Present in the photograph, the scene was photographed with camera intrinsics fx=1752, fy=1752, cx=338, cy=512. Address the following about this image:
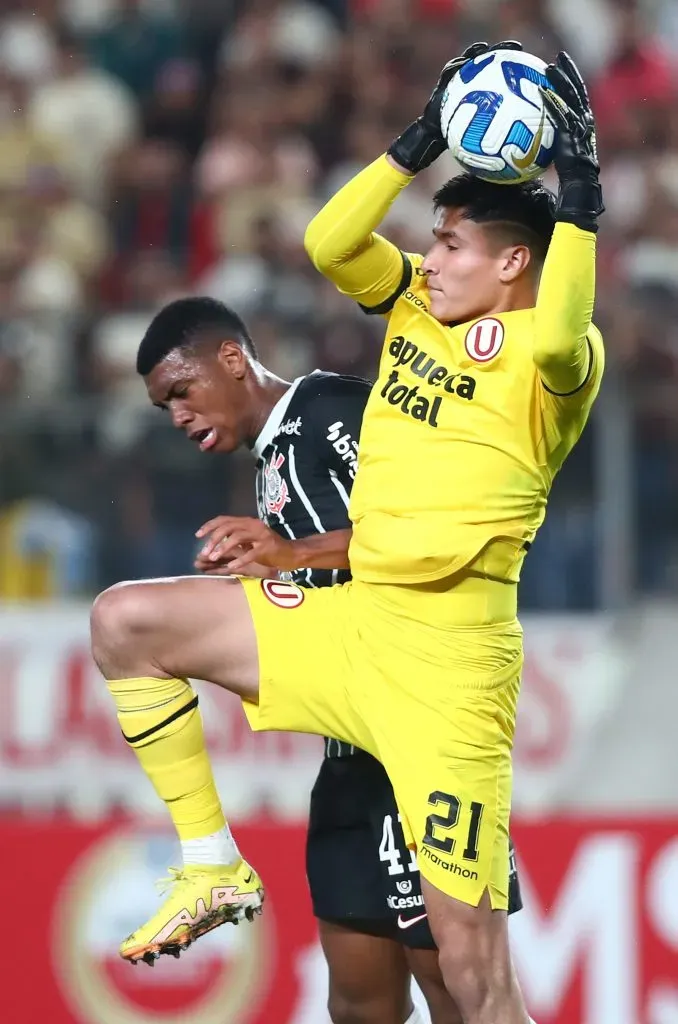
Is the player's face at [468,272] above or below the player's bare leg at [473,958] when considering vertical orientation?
above

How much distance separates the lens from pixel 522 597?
739 centimetres

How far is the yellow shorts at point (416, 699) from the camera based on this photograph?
3.95 meters

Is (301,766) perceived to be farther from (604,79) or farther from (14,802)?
(604,79)

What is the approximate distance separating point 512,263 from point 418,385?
0.35 metres

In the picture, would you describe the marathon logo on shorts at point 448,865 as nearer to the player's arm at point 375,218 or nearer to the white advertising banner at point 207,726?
the player's arm at point 375,218

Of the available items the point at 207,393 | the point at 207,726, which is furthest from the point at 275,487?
the point at 207,726

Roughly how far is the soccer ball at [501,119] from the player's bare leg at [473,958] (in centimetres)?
163

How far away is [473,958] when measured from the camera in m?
3.93

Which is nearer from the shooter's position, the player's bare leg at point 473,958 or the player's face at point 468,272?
the player's bare leg at point 473,958

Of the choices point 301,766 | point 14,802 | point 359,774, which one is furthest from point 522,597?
point 359,774

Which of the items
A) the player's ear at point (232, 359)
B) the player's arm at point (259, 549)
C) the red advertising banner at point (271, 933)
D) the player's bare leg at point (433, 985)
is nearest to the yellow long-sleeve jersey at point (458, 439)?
the player's arm at point (259, 549)

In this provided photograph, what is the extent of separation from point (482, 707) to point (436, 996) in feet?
3.43

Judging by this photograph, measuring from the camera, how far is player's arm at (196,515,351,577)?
4.08m

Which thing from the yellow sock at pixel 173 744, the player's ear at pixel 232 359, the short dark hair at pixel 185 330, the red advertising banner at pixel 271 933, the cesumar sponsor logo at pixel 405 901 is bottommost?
the red advertising banner at pixel 271 933
